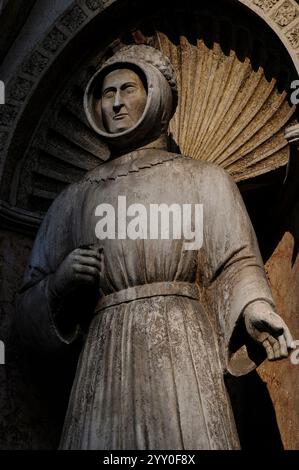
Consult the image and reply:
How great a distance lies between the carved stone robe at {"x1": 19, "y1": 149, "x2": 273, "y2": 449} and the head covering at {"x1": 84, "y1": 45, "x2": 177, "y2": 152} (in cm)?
9

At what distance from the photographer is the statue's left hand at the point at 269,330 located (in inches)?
238

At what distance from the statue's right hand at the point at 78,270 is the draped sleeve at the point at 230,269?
1.42 ft

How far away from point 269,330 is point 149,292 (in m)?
0.57

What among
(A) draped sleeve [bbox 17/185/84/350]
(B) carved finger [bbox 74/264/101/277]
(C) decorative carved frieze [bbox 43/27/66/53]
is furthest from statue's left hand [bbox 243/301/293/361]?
(C) decorative carved frieze [bbox 43/27/66/53]

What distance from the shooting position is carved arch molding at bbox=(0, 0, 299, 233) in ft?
24.0

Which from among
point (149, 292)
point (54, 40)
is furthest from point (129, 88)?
point (149, 292)

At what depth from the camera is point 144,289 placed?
21.0 ft

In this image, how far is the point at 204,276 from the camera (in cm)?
651

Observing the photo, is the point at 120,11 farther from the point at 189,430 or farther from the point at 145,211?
the point at 189,430

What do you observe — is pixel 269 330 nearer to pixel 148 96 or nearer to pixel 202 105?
pixel 148 96

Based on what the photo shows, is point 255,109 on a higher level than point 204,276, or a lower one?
higher

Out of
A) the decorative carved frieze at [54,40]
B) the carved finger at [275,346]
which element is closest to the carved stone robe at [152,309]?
the carved finger at [275,346]
